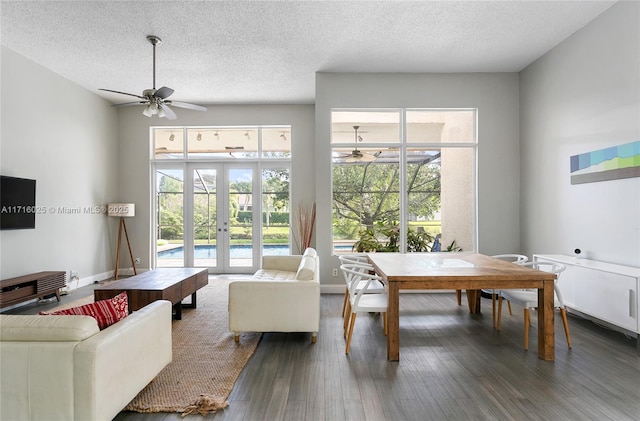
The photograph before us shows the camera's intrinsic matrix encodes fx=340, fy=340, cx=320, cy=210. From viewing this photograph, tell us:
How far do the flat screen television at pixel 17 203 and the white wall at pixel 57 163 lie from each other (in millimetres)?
140

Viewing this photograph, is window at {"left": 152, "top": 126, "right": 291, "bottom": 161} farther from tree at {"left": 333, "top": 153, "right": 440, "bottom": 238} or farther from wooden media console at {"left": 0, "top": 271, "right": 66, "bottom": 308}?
wooden media console at {"left": 0, "top": 271, "right": 66, "bottom": 308}

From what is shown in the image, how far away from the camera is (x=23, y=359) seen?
1645mm

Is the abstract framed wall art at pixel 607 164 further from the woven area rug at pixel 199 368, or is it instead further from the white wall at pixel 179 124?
the white wall at pixel 179 124

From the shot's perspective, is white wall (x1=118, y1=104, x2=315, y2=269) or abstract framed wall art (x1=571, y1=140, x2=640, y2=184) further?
white wall (x1=118, y1=104, x2=315, y2=269)

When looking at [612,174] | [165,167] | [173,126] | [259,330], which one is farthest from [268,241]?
[612,174]

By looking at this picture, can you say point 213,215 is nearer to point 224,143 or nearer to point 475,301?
point 224,143

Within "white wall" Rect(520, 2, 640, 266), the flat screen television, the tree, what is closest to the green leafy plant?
the tree

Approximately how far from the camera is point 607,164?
140 inches

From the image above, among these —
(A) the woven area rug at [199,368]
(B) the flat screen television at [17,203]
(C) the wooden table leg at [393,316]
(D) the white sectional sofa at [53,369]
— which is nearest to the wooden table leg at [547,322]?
(C) the wooden table leg at [393,316]

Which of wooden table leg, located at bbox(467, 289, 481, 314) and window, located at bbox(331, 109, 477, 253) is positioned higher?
window, located at bbox(331, 109, 477, 253)

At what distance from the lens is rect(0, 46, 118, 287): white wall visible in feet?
14.1

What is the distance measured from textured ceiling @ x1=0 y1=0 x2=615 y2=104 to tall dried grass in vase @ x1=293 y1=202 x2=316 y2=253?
2303 mm

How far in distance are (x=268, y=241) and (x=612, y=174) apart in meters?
5.18

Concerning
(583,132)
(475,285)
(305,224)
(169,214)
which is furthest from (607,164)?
(169,214)
